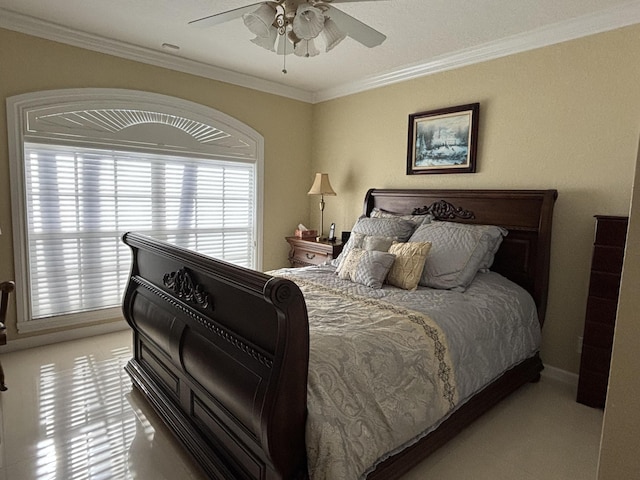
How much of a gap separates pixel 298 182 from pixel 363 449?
3.72m

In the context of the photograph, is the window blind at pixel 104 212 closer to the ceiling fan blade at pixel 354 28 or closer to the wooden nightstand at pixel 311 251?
the wooden nightstand at pixel 311 251

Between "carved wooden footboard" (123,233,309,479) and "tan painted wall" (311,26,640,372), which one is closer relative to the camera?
"carved wooden footboard" (123,233,309,479)

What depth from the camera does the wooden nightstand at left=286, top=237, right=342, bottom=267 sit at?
13.1ft

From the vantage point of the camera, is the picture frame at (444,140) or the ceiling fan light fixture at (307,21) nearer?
the ceiling fan light fixture at (307,21)

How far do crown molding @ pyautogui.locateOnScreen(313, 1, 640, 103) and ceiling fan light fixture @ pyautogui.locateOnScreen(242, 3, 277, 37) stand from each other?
2.01 m

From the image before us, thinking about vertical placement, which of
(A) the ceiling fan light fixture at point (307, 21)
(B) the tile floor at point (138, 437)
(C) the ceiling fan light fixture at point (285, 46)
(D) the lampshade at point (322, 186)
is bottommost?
(B) the tile floor at point (138, 437)

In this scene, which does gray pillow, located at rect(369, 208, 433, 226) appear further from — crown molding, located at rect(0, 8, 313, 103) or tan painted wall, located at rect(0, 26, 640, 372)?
crown molding, located at rect(0, 8, 313, 103)

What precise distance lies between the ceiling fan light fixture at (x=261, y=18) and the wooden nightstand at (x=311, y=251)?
231cm

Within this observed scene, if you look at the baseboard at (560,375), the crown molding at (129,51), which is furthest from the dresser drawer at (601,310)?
the crown molding at (129,51)

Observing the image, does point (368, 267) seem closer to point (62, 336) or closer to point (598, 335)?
point (598, 335)

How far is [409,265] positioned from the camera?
2.67 meters

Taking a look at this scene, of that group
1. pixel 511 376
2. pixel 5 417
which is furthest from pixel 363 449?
pixel 5 417

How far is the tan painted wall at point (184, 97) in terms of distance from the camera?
9.84 feet

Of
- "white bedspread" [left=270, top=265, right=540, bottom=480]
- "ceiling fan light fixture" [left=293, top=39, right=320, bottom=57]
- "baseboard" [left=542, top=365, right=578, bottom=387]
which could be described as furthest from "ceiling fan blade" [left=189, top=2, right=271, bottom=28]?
"baseboard" [left=542, top=365, right=578, bottom=387]
